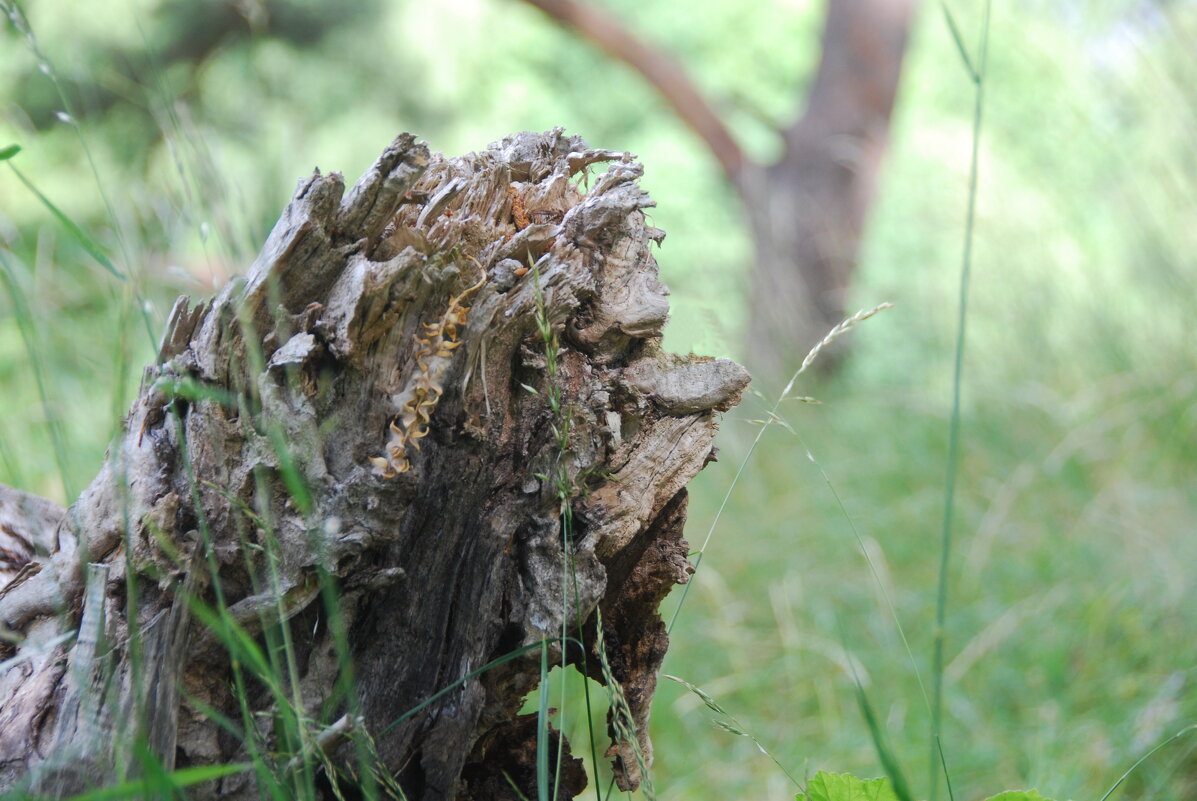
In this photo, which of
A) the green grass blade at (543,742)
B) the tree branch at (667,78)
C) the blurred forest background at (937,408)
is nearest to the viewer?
the green grass blade at (543,742)

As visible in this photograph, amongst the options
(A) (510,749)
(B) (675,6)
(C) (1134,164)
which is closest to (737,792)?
(A) (510,749)

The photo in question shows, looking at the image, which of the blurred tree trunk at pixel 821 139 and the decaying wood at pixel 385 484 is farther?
the blurred tree trunk at pixel 821 139

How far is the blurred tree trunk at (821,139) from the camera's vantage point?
420cm

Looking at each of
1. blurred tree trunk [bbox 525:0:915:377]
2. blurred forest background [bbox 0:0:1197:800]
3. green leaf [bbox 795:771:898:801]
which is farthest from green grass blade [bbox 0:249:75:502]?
blurred tree trunk [bbox 525:0:915:377]

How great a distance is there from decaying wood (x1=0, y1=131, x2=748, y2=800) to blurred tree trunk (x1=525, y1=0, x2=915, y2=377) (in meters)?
3.22

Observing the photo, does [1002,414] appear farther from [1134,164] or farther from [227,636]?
[227,636]

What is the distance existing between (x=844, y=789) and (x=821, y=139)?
160 inches

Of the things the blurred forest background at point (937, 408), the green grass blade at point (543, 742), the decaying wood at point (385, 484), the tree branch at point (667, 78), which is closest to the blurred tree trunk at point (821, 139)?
the tree branch at point (667, 78)

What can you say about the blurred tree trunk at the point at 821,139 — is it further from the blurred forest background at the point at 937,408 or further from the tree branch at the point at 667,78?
the blurred forest background at the point at 937,408

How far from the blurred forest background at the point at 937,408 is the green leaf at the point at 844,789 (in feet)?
1.78

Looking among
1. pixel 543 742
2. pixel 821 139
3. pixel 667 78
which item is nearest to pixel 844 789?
pixel 543 742

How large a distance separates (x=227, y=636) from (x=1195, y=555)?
1.94 meters

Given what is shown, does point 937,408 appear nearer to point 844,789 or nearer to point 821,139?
point 821,139

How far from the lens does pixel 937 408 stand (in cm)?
303
